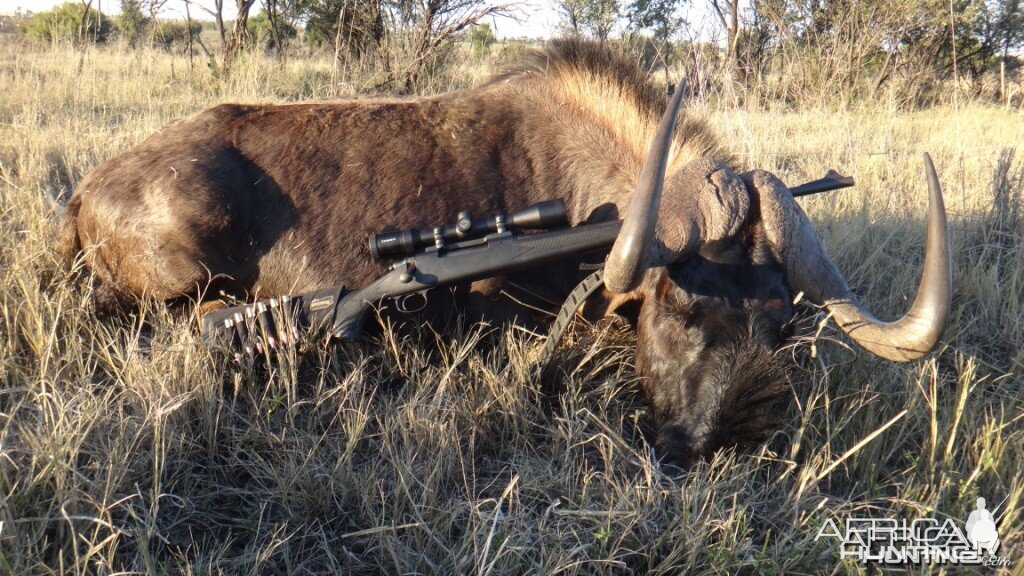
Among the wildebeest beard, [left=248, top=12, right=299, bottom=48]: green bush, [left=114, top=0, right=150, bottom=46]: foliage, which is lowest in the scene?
the wildebeest beard

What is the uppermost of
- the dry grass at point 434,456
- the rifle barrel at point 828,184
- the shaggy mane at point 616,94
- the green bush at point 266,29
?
the green bush at point 266,29

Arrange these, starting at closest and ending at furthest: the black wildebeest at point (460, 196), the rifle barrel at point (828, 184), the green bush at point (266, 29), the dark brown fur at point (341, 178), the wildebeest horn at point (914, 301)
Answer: the wildebeest horn at point (914, 301) < the black wildebeest at point (460, 196) < the rifle barrel at point (828, 184) < the dark brown fur at point (341, 178) < the green bush at point (266, 29)

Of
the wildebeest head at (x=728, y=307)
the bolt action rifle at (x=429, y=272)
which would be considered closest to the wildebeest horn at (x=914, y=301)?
the wildebeest head at (x=728, y=307)

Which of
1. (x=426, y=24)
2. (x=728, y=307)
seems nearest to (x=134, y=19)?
(x=426, y=24)

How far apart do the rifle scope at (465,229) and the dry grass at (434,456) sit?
438 millimetres

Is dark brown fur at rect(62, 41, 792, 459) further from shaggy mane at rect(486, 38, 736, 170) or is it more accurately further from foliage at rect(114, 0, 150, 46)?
foliage at rect(114, 0, 150, 46)

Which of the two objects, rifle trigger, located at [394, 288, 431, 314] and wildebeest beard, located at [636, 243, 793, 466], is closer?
wildebeest beard, located at [636, 243, 793, 466]

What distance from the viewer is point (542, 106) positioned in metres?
3.60

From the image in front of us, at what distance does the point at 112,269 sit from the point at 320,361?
122 cm

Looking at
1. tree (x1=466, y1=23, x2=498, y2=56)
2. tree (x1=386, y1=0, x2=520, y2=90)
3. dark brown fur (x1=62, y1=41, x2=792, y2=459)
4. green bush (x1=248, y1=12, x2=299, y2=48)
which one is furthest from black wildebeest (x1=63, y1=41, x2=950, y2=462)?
green bush (x1=248, y1=12, x2=299, y2=48)

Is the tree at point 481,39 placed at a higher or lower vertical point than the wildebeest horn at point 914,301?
higher

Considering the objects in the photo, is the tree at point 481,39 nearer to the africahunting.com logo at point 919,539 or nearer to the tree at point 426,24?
the tree at point 426,24

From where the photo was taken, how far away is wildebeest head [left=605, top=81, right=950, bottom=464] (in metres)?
2.48

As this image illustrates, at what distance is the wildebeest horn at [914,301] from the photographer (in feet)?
7.41
